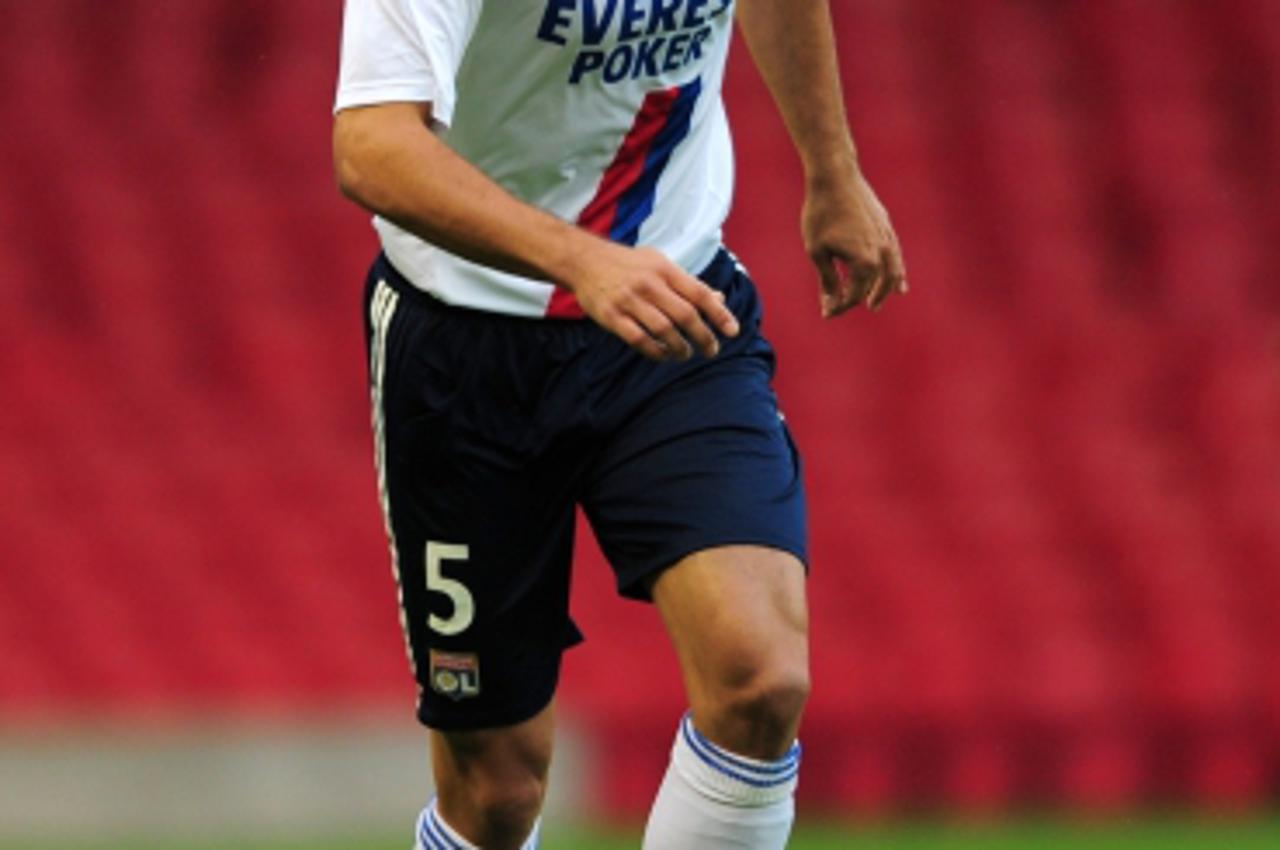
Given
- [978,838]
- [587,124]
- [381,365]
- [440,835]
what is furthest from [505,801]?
[978,838]

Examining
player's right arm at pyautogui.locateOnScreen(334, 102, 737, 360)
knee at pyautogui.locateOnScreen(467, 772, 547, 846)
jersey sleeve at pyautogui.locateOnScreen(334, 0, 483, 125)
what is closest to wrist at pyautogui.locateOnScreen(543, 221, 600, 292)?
player's right arm at pyautogui.locateOnScreen(334, 102, 737, 360)

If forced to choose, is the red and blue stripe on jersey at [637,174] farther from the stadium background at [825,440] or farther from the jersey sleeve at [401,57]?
the stadium background at [825,440]

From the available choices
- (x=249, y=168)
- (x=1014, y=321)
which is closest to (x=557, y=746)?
(x=1014, y=321)

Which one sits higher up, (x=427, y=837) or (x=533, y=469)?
(x=533, y=469)

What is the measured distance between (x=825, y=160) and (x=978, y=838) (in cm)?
386

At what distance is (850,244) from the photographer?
12.7 feet

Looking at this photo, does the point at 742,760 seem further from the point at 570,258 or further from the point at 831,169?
the point at 831,169

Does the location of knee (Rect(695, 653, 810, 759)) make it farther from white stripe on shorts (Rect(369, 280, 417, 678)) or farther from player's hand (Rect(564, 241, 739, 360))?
white stripe on shorts (Rect(369, 280, 417, 678))

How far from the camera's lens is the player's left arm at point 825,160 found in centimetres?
388

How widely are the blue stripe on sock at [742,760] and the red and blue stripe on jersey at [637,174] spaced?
2.25ft

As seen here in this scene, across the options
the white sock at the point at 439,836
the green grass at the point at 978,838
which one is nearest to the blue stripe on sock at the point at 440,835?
the white sock at the point at 439,836

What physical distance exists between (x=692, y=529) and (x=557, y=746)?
453cm

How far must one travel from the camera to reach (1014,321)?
10.2 meters

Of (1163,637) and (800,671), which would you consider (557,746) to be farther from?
(800,671)
